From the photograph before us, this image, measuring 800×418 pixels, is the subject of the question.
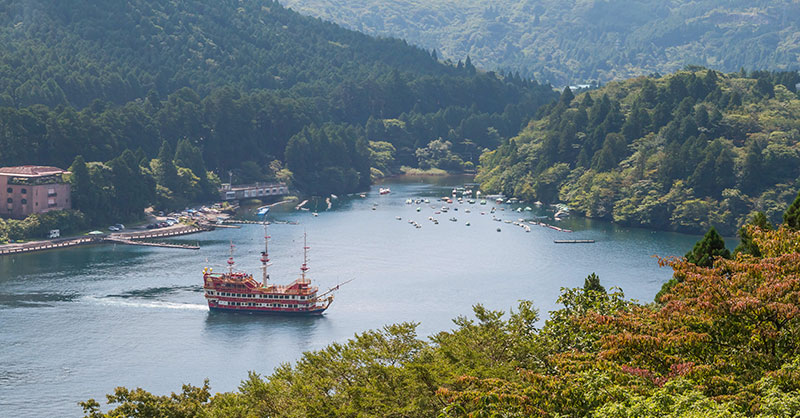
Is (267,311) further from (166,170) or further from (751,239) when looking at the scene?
(166,170)

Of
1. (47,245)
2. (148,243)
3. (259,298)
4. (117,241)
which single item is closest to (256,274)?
(259,298)

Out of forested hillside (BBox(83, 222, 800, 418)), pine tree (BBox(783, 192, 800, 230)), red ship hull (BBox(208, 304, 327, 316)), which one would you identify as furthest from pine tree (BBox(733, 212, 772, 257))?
red ship hull (BBox(208, 304, 327, 316))

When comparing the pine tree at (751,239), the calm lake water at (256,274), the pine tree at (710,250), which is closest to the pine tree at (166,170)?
the calm lake water at (256,274)

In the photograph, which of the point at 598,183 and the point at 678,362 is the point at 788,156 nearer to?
the point at 598,183

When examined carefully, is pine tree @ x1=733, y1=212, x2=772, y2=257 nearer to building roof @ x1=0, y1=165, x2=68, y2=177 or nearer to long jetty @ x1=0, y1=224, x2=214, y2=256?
long jetty @ x1=0, y1=224, x2=214, y2=256

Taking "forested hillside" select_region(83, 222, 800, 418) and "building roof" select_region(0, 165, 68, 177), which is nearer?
"forested hillside" select_region(83, 222, 800, 418)

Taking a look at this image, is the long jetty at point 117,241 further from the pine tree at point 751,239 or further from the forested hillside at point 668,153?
the pine tree at point 751,239

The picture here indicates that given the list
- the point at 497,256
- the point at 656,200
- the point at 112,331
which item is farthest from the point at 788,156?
the point at 112,331
